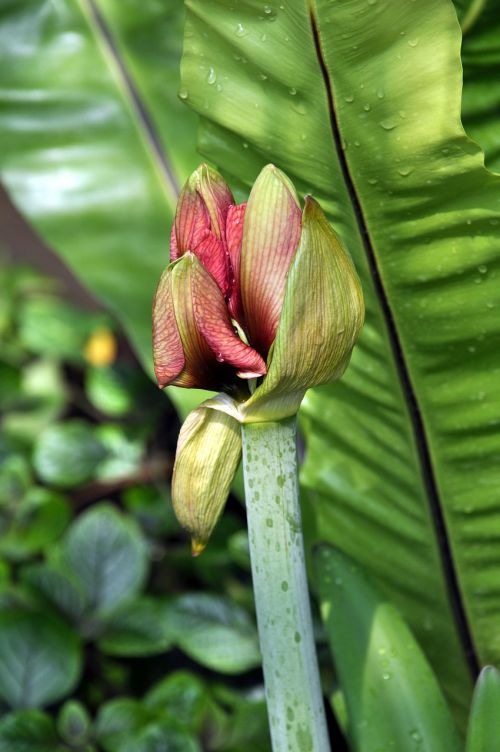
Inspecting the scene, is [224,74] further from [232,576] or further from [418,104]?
[232,576]

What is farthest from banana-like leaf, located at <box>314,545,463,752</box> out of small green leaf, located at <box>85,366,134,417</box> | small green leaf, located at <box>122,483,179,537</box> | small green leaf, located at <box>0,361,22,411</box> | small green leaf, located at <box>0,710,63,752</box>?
small green leaf, located at <box>0,361,22,411</box>

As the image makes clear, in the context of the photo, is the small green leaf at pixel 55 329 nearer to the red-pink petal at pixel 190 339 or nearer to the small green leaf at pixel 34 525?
the small green leaf at pixel 34 525

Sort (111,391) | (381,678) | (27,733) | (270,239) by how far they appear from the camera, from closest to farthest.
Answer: (270,239) < (381,678) < (27,733) < (111,391)

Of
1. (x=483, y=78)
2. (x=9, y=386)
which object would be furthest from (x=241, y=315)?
(x=9, y=386)

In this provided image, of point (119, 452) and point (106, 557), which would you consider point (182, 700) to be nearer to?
point (106, 557)

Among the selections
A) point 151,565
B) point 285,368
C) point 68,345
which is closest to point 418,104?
point 285,368

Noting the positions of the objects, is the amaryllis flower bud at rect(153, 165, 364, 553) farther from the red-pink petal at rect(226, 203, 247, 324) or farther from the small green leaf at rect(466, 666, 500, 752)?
the small green leaf at rect(466, 666, 500, 752)
